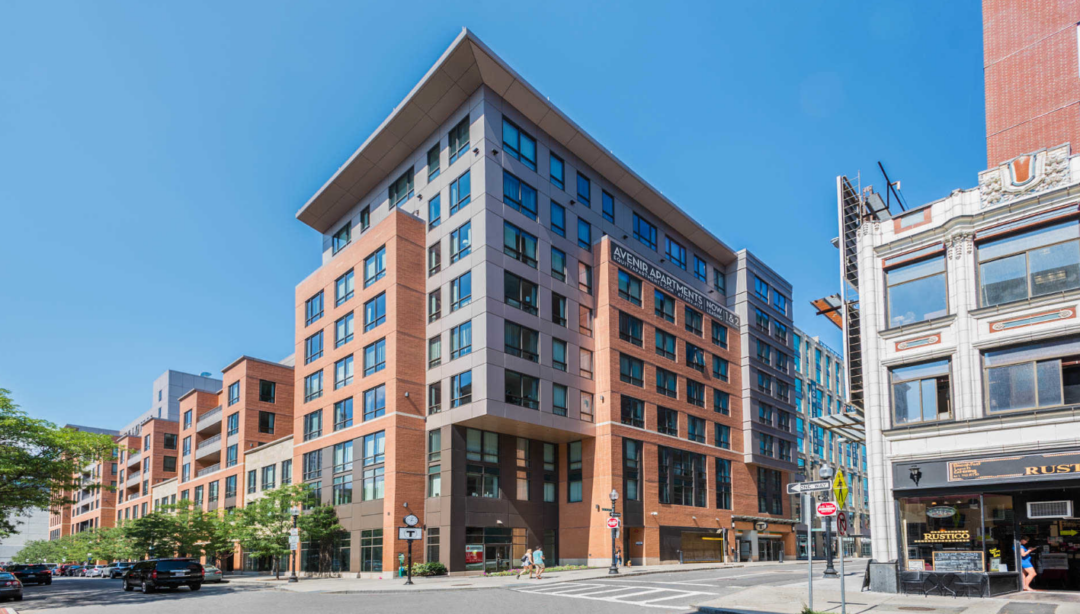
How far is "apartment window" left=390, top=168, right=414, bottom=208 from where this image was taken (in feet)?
171

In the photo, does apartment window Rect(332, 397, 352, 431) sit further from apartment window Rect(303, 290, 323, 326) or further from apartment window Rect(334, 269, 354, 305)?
apartment window Rect(303, 290, 323, 326)

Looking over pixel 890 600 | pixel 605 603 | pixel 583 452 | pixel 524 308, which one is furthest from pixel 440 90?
pixel 890 600

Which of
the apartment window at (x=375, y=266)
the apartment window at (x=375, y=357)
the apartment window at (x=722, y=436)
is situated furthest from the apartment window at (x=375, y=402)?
the apartment window at (x=722, y=436)

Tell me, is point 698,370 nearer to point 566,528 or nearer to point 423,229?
point 566,528

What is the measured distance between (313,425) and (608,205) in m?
25.7

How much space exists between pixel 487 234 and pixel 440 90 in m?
9.94

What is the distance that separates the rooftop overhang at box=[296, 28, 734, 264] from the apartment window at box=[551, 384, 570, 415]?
1628 cm

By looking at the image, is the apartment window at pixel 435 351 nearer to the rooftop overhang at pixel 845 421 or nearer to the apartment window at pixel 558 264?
the apartment window at pixel 558 264

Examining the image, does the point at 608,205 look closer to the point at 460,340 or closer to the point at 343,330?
the point at 460,340

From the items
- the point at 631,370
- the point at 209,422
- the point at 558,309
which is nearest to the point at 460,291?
the point at 558,309

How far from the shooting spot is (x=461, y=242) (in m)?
45.9

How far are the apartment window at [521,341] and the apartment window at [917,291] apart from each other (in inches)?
920

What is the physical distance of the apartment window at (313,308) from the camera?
2178 inches

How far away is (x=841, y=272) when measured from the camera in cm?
3105
